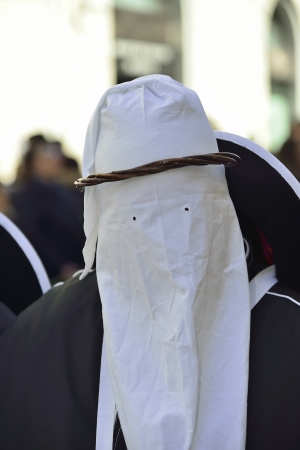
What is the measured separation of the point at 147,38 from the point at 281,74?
434cm

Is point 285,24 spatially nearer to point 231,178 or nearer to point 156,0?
point 156,0

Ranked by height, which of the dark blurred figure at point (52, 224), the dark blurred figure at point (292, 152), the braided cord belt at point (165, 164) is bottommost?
the dark blurred figure at point (52, 224)

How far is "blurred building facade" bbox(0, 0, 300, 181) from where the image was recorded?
1028 centimetres

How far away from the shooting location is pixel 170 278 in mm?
1917

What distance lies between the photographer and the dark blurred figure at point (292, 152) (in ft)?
15.2

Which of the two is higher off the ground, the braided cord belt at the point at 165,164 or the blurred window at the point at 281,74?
the blurred window at the point at 281,74

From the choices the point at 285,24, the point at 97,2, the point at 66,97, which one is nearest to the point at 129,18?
the point at 97,2

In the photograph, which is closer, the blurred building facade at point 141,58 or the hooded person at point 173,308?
the hooded person at point 173,308

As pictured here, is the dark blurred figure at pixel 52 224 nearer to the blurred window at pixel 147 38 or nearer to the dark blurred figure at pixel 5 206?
the dark blurred figure at pixel 5 206

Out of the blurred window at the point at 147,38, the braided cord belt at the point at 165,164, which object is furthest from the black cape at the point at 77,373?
the blurred window at the point at 147,38

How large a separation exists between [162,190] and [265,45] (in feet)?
46.0

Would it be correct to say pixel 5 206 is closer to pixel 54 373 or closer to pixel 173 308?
pixel 54 373

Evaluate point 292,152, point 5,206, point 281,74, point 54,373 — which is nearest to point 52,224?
point 5,206

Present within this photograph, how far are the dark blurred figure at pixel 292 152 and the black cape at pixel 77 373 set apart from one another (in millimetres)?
2606
